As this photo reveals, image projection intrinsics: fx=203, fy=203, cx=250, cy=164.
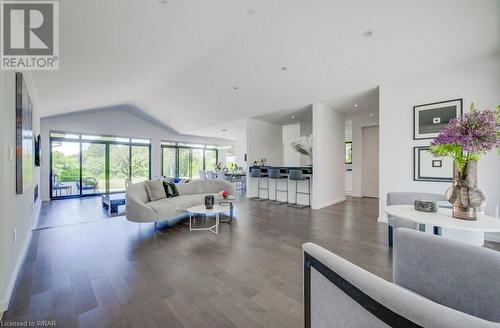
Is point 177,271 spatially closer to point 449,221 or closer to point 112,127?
point 449,221

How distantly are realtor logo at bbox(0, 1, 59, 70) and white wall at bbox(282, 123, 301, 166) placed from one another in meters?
7.60

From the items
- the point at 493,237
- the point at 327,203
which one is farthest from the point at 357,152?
the point at 493,237

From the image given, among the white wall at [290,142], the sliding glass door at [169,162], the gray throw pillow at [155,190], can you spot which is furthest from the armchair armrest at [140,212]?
the sliding glass door at [169,162]

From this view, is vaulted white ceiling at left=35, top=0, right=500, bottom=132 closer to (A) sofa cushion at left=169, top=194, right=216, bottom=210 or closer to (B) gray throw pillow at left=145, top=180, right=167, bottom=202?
(B) gray throw pillow at left=145, top=180, right=167, bottom=202

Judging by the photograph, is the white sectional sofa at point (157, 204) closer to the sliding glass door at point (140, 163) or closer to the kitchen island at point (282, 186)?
the kitchen island at point (282, 186)

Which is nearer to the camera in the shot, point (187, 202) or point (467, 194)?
point (467, 194)

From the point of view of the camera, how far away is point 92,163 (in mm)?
7961

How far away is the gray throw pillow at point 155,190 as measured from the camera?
429 centimetres

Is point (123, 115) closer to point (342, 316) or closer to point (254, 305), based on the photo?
point (254, 305)

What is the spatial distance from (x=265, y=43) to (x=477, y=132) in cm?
347

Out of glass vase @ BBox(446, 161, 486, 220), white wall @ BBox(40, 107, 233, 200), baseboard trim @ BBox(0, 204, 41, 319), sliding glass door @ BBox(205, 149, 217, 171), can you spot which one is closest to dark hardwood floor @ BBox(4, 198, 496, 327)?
baseboard trim @ BBox(0, 204, 41, 319)

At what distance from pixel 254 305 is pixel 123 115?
966 cm

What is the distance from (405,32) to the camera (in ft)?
10.3

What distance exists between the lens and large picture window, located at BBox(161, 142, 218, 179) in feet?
34.4
